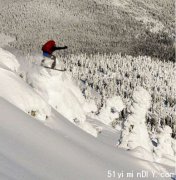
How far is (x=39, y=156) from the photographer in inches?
455

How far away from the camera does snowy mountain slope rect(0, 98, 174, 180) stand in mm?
10047

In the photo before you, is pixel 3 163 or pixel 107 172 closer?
pixel 3 163

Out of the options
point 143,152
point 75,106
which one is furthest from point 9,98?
point 75,106

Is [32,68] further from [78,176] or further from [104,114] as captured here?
[104,114]

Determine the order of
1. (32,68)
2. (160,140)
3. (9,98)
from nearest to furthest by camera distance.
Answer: (9,98)
(32,68)
(160,140)

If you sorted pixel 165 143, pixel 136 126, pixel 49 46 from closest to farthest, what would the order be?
pixel 49 46
pixel 136 126
pixel 165 143

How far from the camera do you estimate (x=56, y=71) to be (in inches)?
1326

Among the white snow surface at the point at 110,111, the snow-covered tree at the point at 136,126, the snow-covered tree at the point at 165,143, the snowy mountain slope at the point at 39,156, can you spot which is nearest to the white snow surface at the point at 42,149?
the snowy mountain slope at the point at 39,156

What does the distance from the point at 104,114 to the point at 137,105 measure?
2730 centimetres

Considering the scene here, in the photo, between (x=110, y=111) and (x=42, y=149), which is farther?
(x=110, y=111)

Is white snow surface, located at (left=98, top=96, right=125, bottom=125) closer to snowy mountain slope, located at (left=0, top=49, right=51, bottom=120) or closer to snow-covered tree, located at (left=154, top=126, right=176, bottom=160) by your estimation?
snow-covered tree, located at (left=154, top=126, right=176, bottom=160)

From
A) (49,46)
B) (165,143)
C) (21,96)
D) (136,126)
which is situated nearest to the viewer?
(21,96)

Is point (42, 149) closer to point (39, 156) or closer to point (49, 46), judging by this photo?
point (39, 156)

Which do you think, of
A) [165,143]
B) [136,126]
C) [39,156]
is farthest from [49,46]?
[165,143]
